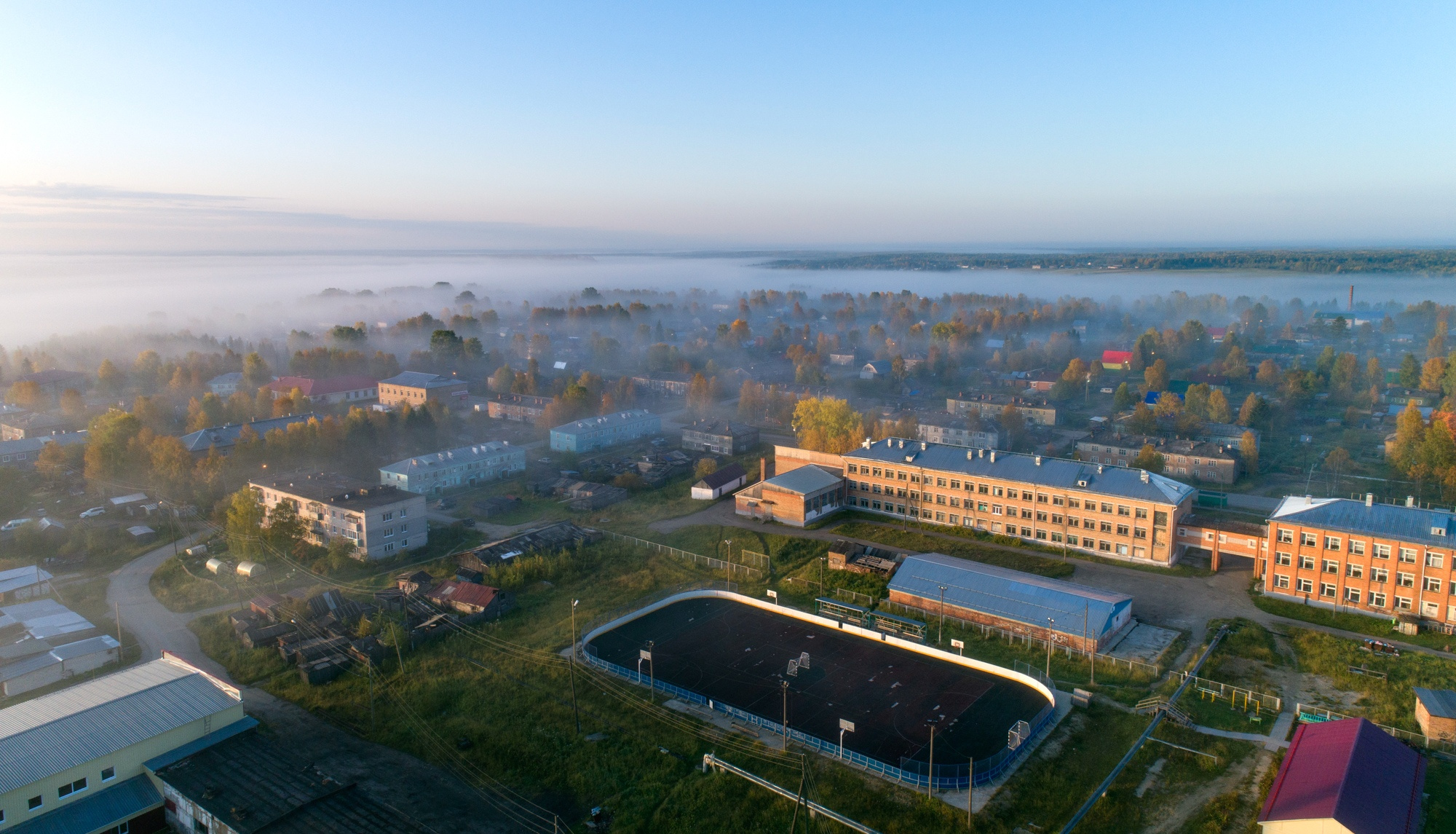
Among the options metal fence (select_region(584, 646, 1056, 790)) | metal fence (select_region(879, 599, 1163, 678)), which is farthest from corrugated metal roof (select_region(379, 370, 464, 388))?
metal fence (select_region(584, 646, 1056, 790))

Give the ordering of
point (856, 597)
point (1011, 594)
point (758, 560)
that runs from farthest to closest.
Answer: point (758, 560) < point (856, 597) < point (1011, 594)

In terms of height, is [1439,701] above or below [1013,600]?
above

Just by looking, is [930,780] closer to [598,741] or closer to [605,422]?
[598,741]

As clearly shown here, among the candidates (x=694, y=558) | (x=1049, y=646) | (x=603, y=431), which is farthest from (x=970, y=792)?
(x=603, y=431)

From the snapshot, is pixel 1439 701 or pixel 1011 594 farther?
pixel 1011 594

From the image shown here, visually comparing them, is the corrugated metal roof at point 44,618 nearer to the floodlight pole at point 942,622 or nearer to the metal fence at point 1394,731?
the floodlight pole at point 942,622

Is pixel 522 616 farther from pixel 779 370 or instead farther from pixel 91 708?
pixel 779 370

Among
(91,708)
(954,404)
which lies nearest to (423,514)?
(91,708)

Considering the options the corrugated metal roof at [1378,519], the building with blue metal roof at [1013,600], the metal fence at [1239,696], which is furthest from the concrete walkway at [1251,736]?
the corrugated metal roof at [1378,519]
